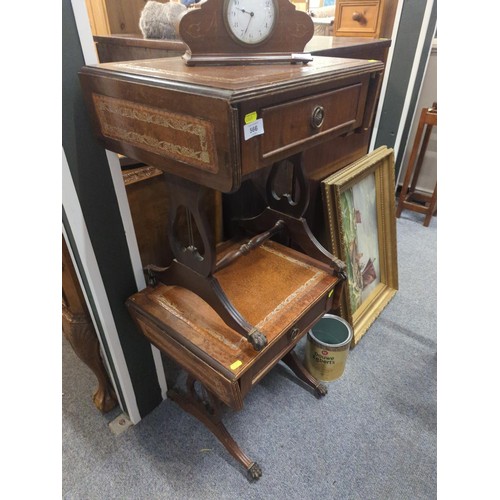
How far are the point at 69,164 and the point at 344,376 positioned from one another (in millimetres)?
1247

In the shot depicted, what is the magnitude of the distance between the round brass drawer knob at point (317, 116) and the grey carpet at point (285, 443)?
104 cm

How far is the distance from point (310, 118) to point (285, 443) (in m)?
1.05

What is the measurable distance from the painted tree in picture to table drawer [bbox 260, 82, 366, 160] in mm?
624

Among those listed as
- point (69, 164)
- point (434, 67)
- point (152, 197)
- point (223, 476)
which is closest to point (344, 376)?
point (223, 476)

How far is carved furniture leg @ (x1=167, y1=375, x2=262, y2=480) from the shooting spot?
44.1 inches

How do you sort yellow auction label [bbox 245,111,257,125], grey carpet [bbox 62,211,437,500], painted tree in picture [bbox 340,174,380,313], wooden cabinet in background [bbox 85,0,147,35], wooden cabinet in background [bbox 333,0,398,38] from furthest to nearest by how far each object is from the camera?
wooden cabinet in background [bbox 85,0,147,35], wooden cabinet in background [bbox 333,0,398,38], painted tree in picture [bbox 340,174,380,313], grey carpet [bbox 62,211,437,500], yellow auction label [bbox 245,111,257,125]

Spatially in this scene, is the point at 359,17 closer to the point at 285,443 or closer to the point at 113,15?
the point at 113,15

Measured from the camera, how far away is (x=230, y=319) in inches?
34.7

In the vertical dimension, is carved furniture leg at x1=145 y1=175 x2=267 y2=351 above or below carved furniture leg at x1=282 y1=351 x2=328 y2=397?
above

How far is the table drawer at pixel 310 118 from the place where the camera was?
0.64 metres

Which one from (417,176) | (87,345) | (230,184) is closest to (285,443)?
(87,345)

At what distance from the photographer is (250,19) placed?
710 millimetres

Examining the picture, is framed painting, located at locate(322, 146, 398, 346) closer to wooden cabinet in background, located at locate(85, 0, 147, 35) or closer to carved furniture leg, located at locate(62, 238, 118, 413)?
carved furniture leg, located at locate(62, 238, 118, 413)

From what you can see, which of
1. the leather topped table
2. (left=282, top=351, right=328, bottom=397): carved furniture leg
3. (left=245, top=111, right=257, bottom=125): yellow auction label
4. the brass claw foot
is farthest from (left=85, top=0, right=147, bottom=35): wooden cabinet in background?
the brass claw foot
